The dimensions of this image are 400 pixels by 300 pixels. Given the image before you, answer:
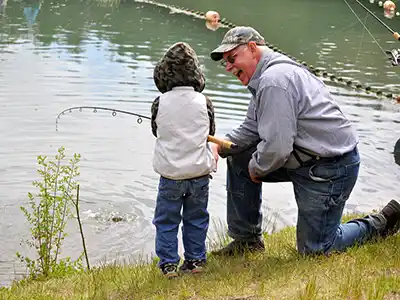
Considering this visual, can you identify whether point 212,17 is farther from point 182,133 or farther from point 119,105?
point 182,133

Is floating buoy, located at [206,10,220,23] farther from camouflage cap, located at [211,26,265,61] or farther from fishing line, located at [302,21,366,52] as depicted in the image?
camouflage cap, located at [211,26,265,61]

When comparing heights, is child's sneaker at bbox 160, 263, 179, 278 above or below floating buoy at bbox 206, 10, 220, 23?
above

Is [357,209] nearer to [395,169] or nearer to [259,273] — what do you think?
[395,169]

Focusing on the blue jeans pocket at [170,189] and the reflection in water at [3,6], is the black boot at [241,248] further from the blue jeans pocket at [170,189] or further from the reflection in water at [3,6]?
the reflection in water at [3,6]

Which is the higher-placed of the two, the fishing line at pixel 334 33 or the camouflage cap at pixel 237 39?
the camouflage cap at pixel 237 39

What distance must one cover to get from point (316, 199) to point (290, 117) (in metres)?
0.63

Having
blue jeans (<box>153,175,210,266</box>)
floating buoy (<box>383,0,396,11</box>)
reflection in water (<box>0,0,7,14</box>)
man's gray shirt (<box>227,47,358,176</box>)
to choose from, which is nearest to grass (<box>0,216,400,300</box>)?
blue jeans (<box>153,175,210,266</box>)

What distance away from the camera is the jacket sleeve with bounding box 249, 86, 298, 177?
438 cm

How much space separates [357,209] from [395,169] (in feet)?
6.00

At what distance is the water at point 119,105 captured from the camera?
789 centimetres

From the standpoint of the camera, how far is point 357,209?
8109mm

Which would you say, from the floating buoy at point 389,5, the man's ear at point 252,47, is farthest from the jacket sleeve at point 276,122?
the floating buoy at point 389,5

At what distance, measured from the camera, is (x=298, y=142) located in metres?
4.58

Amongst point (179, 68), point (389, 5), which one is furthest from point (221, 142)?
point (389, 5)
